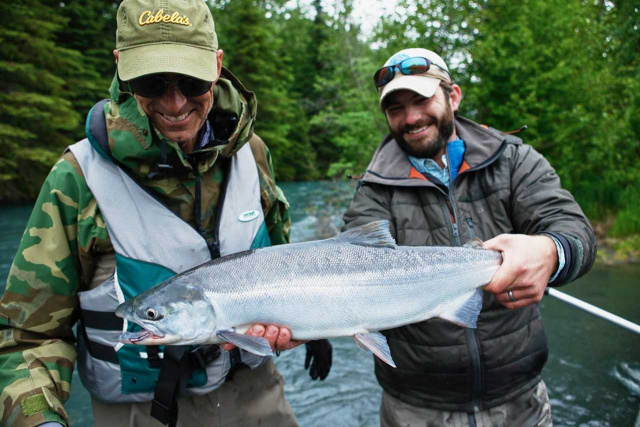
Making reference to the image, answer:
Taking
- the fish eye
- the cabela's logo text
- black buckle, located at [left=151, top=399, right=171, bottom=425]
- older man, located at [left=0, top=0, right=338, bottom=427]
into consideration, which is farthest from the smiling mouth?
black buckle, located at [left=151, top=399, right=171, bottom=425]

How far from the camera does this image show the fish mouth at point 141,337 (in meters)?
2.36

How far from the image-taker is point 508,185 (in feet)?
9.98

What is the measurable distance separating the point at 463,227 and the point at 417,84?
40.1 inches

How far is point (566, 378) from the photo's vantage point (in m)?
5.98

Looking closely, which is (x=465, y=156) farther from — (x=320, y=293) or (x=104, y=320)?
(x=104, y=320)

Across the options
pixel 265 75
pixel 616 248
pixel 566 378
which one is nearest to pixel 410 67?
pixel 566 378

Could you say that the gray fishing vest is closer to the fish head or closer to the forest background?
the fish head

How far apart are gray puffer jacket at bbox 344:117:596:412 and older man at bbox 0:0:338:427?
915 mm

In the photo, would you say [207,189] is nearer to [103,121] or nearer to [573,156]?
[103,121]

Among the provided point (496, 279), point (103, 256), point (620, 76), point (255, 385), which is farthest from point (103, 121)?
point (620, 76)

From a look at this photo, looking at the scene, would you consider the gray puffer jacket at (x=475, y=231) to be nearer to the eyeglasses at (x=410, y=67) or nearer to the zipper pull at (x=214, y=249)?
the eyeglasses at (x=410, y=67)

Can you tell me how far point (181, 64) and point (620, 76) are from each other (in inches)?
522

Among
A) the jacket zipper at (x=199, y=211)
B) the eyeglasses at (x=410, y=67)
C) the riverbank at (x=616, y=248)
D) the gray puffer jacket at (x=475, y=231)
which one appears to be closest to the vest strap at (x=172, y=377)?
the jacket zipper at (x=199, y=211)

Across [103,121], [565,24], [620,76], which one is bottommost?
[103,121]
